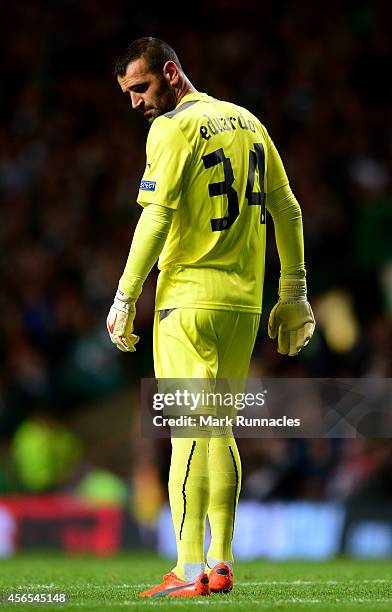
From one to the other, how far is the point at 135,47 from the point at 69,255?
29.7 feet

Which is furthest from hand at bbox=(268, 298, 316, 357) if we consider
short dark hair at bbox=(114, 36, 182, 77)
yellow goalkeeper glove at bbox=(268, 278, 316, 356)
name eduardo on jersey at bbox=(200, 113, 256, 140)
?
short dark hair at bbox=(114, 36, 182, 77)

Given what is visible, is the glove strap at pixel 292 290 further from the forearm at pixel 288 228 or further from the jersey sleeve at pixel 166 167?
the jersey sleeve at pixel 166 167

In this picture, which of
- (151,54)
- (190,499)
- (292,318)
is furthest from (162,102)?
(190,499)

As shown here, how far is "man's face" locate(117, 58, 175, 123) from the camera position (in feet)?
16.6

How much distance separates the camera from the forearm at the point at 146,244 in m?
4.82

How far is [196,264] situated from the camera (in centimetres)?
498

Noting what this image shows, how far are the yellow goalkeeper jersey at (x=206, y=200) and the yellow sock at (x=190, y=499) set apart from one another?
24.2 inches

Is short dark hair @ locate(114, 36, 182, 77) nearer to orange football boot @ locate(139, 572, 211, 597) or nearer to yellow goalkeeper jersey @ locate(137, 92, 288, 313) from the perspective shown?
yellow goalkeeper jersey @ locate(137, 92, 288, 313)

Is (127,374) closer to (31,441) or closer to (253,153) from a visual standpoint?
(31,441)

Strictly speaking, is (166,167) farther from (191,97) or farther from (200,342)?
(200,342)

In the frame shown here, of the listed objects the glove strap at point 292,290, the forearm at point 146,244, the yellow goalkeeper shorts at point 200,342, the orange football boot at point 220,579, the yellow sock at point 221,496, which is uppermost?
the forearm at point 146,244

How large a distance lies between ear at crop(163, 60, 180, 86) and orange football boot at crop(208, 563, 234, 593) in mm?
2067

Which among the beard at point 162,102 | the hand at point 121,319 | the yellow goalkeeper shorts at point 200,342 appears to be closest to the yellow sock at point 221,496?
the yellow goalkeeper shorts at point 200,342

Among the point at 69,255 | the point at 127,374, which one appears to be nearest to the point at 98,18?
the point at 69,255
